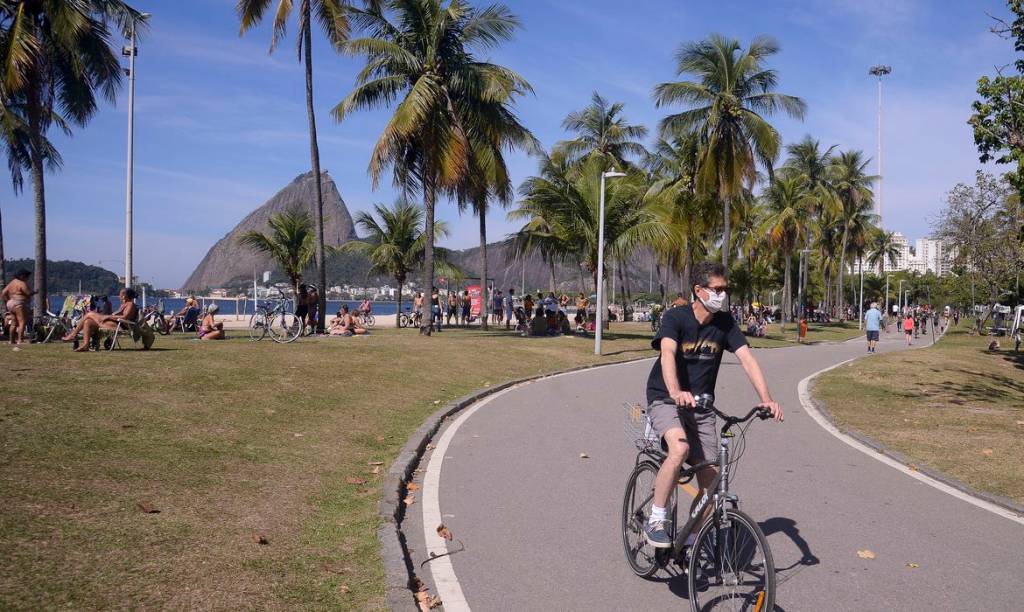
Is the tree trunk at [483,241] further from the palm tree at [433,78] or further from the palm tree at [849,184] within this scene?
the palm tree at [849,184]

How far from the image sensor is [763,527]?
6.01 meters

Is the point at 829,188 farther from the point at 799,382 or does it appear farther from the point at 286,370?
the point at 286,370

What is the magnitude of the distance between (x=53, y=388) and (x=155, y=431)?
2.15 meters

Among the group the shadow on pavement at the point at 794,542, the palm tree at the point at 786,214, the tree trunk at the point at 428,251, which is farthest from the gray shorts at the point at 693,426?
the palm tree at the point at 786,214

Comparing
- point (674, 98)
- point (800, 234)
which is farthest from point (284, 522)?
point (800, 234)

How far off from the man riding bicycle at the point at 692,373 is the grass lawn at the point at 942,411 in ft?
13.4

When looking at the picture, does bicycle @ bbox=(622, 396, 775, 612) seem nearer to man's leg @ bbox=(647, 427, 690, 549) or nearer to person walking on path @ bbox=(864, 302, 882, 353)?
man's leg @ bbox=(647, 427, 690, 549)


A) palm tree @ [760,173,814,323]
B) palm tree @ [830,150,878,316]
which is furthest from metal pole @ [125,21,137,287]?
palm tree @ [830,150,878,316]

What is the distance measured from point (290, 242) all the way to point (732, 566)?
112 ft

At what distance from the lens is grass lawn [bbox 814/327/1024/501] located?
27.7ft

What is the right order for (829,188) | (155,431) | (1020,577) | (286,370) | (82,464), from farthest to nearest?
(829,188) → (286,370) → (155,431) → (82,464) → (1020,577)

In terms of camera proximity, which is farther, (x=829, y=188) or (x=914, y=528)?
(x=829, y=188)

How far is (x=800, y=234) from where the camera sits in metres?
55.8

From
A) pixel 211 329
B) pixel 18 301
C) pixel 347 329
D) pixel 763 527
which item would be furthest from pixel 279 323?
pixel 763 527
